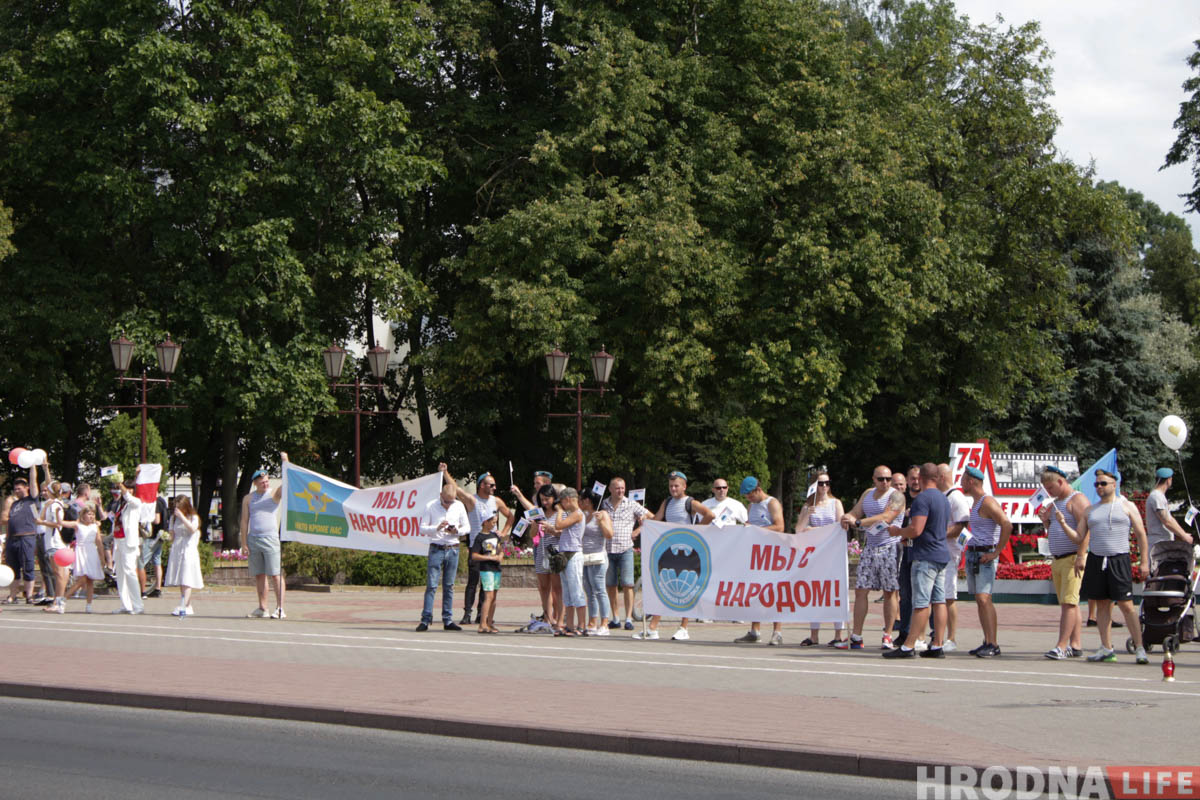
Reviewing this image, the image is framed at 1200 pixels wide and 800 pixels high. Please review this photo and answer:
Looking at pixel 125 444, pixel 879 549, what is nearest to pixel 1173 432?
pixel 879 549

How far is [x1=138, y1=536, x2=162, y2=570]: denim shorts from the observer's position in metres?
24.2

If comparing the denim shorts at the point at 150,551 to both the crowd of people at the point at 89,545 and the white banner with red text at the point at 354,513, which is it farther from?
the white banner with red text at the point at 354,513

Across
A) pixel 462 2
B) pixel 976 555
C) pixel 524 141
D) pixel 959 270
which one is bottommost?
pixel 976 555

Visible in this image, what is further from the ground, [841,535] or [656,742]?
[841,535]

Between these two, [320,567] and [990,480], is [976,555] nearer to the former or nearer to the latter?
[990,480]

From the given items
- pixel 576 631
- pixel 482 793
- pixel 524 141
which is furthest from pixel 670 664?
pixel 524 141

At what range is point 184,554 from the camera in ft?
68.2

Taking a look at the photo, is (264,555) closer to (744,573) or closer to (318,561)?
(744,573)

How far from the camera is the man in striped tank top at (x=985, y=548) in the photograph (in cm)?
1502

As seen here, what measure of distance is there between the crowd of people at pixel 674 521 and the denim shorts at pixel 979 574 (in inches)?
0.6

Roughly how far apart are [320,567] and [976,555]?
16.4 m

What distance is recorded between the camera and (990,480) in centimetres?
2745

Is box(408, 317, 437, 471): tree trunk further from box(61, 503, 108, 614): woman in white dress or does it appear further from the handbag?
the handbag

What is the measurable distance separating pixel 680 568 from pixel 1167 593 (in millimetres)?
5736
